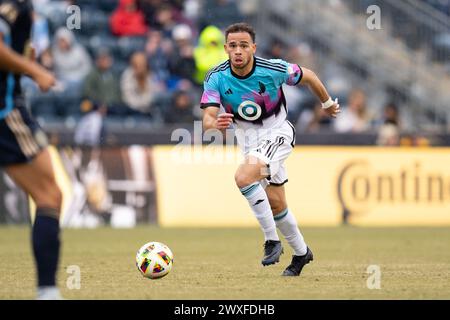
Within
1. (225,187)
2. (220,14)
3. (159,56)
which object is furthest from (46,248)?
(220,14)

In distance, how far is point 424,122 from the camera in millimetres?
22141

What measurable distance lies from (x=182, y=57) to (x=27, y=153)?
47.8 feet

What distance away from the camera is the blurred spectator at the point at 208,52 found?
21172mm

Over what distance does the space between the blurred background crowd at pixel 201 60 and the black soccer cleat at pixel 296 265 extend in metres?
9.77

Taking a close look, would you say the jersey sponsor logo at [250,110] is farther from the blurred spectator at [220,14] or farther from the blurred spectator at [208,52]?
the blurred spectator at [220,14]

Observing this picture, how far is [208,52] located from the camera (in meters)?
21.3

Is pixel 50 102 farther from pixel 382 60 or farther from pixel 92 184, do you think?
pixel 382 60

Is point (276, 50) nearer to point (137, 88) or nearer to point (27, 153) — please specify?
point (137, 88)

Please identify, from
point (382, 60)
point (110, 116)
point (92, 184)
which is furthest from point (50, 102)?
point (382, 60)

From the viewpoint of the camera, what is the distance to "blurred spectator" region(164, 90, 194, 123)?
20.6 meters

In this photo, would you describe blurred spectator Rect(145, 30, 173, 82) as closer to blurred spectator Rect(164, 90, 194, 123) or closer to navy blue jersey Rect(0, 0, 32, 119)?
blurred spectator Rect(164, 90, 194, 123)

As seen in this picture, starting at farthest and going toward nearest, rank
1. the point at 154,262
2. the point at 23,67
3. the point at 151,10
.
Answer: the point at 151,10 → the point at 154,262 → the point at 23,67

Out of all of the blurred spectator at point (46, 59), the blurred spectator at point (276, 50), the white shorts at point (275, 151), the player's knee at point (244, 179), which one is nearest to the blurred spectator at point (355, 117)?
the blurred spectator at point (276, 50)
